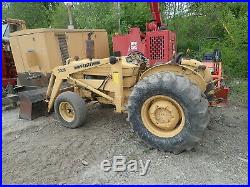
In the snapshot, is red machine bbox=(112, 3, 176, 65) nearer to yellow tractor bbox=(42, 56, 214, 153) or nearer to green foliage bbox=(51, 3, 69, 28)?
yellow tractor bbox=(42, 56, 214, 153)

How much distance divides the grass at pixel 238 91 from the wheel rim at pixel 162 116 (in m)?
2.90

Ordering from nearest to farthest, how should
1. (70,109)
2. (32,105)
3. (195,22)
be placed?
1. (70,109)
2. (32,105)
3. (195,22)

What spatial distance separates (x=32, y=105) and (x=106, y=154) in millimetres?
2040

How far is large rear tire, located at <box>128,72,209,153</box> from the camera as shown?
343 centimetres

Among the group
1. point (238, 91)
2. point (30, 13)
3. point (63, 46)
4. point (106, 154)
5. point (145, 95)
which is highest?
point (30, 13)

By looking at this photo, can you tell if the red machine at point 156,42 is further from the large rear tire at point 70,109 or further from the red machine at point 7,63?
the red machine at point 7,63

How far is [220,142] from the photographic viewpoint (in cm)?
396

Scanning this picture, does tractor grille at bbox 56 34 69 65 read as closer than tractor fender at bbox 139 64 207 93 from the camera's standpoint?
No

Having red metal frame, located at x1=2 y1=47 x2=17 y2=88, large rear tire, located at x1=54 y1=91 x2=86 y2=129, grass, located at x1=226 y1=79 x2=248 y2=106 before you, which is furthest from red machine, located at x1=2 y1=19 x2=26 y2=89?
grass, located at x1=226 y1=79 x2=248 y2=106

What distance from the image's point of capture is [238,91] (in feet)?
23.0

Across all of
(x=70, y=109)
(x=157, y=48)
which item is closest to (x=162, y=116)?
(x=70, y=109)

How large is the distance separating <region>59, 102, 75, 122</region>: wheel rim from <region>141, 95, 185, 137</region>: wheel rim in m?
1.46

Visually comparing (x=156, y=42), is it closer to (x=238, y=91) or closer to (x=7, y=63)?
(x=238, y=91)

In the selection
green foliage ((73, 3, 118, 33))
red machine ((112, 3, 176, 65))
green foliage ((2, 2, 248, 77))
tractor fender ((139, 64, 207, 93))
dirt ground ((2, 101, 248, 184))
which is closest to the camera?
dirt ground ((2, 101, 248, 184))
